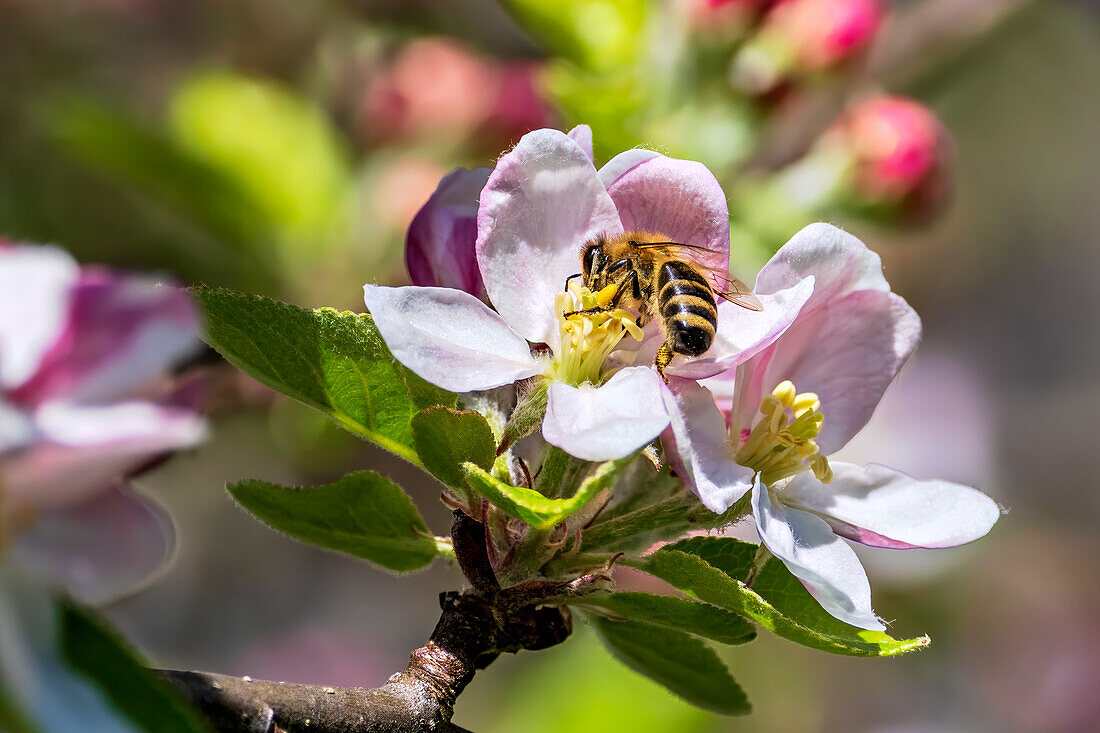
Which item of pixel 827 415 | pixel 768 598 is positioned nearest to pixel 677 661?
pixel 768 598

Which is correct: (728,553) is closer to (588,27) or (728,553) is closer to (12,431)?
(12,431)

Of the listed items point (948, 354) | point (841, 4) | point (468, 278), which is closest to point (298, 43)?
point (841, 4)

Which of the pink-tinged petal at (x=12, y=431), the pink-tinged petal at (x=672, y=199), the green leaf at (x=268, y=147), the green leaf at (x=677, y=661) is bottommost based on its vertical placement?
the pink-tinged petal at (x=12, y=431)

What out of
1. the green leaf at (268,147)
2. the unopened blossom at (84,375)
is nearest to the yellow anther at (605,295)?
the unopened blossom at (84,375)

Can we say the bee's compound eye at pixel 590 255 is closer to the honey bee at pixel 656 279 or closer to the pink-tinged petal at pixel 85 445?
the honey bee at pixel 656 279

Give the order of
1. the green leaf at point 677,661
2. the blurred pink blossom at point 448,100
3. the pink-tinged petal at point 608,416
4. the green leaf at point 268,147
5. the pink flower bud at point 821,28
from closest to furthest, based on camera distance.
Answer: the pink-tinged petal at point 608,416 → the green leaf at point 677,661 → the pink flower bud at point 821,28 → the green leaf at point 268,147 → the blurred pink blossom at point 448,100

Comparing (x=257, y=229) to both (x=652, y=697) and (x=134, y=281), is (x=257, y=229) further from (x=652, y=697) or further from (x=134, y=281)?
(x=134, y=281)
